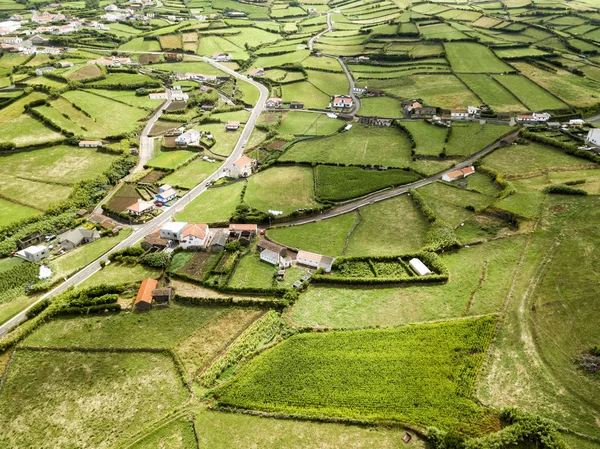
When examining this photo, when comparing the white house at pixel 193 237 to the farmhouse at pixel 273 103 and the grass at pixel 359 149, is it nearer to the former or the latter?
the grass at pixel 359 149

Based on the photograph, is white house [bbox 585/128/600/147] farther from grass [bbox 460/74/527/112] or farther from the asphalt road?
the asphalt road

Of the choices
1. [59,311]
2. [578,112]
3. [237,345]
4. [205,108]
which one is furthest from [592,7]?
[59,311]

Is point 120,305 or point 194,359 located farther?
point 120,305

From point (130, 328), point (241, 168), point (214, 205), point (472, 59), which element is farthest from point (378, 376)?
point (472, 59)

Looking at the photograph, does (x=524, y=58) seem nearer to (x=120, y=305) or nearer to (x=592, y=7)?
(x=592, y=7)

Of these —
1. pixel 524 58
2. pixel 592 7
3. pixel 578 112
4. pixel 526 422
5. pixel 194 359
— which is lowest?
pixel 194 359

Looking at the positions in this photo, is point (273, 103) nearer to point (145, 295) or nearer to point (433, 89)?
point (433, 89)
